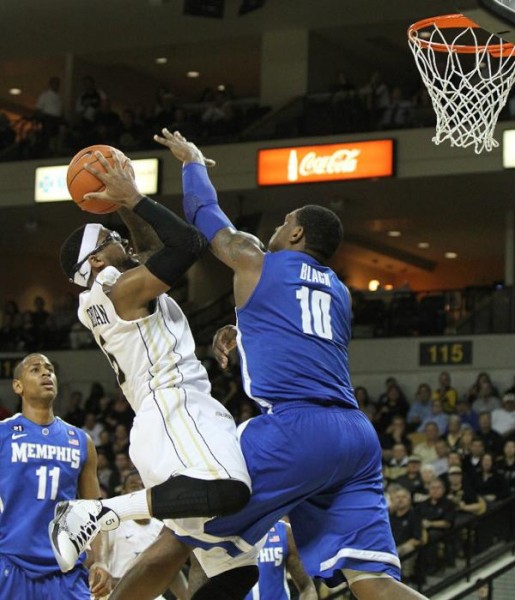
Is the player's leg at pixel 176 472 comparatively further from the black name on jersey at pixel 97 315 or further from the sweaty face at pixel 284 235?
the sweaty face at pixel 284 235

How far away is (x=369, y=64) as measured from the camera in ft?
83.4

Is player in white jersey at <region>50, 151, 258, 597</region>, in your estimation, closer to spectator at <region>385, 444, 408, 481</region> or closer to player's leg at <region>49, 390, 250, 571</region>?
player's leg at <region>49, 390, 250, 571</region>

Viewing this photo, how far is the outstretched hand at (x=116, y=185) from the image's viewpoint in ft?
19.5

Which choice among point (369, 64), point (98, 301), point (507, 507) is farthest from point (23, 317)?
point (98, 301)

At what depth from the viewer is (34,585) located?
24.0ft

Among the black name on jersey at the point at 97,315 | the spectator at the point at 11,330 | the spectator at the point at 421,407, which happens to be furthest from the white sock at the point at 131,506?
the spectator at the point at 11,330

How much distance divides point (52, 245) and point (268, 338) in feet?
73.3

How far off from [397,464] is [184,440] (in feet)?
30.8

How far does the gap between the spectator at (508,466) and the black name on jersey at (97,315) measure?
868 cm

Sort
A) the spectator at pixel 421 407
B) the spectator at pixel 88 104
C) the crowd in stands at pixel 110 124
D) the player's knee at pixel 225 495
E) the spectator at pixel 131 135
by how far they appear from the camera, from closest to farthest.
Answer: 1. the player's knee at pixel 225 495
2. the spectator at pixel 421 407
3. the crowd in stands at pixel 110 124
4. the spectator at pixel 131 135
5. the spectator at pixel 88 104

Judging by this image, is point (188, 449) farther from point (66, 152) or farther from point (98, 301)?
point (66, 152)

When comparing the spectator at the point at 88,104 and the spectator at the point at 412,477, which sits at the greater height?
the spectator at the point at 88,104

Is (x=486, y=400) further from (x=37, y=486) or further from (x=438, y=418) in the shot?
(x=37, y=486)

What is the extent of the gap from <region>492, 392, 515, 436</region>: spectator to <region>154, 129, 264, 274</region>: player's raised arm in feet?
34.0
